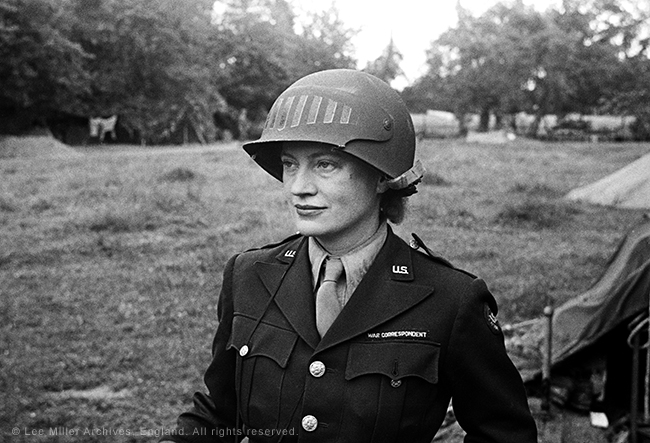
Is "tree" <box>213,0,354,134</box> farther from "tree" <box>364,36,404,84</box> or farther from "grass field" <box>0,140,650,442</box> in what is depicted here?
"tree" <box>364,36,404,84</box>

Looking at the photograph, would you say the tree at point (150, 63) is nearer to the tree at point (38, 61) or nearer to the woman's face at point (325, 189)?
the tree at point (38, 61)

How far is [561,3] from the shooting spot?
30.9m

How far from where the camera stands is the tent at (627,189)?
1055 centimetres

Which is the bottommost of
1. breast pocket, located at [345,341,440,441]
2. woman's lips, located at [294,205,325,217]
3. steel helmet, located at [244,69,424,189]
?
breast pocket, located at [345,341,440,441]

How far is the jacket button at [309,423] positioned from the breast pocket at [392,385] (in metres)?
0.08

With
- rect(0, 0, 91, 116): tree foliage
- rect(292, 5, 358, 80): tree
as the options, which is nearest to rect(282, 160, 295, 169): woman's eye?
rect(292, 5, 358, 80): tree

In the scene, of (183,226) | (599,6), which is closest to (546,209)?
(183,226)

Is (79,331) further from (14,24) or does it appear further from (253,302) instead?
(14,24)

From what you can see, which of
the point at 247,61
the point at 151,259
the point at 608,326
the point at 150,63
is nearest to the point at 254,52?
the point at 247,61

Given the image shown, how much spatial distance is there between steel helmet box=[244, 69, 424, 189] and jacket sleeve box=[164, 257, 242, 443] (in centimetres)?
45

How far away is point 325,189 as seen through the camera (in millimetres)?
1625

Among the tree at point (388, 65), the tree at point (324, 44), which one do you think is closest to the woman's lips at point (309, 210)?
the tree at point (388, 65)

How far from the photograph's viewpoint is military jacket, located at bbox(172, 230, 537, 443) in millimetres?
1562

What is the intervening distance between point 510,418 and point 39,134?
24010mm
